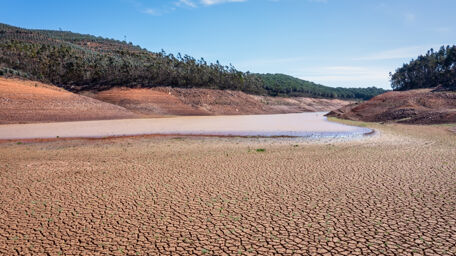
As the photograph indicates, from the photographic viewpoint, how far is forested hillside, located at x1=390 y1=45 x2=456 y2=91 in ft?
235

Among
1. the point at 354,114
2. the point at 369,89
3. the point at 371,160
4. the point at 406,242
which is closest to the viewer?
the point at 406,242

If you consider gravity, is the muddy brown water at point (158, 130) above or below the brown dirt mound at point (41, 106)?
below

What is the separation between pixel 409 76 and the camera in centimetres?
9431

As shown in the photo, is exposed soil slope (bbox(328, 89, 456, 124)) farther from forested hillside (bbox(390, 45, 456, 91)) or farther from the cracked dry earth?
forested hillside (bbox(390, 45, 456, 91))

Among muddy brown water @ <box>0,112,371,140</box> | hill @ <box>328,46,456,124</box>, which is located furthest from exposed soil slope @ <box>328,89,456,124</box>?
muddy brown water @ <box>0,112,371,140</box>

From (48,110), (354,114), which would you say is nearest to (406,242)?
(48,110)

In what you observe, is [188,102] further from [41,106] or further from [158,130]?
[158,130]

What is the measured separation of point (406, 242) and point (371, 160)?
7.34 metres

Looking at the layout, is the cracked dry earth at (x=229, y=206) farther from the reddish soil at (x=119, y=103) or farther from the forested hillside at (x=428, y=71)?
the forested hillside at (x=428, y=71)

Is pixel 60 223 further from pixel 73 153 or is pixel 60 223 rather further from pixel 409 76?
pixel 409 76

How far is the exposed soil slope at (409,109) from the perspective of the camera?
105 feet

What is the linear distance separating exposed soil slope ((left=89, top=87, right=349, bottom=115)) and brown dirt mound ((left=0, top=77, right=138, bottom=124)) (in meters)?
9.33

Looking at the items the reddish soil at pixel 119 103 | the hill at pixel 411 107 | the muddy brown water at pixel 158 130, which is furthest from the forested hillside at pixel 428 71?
the muddy brown water at pixel 158 130

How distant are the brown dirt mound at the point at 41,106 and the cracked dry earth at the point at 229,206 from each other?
86.0ft
